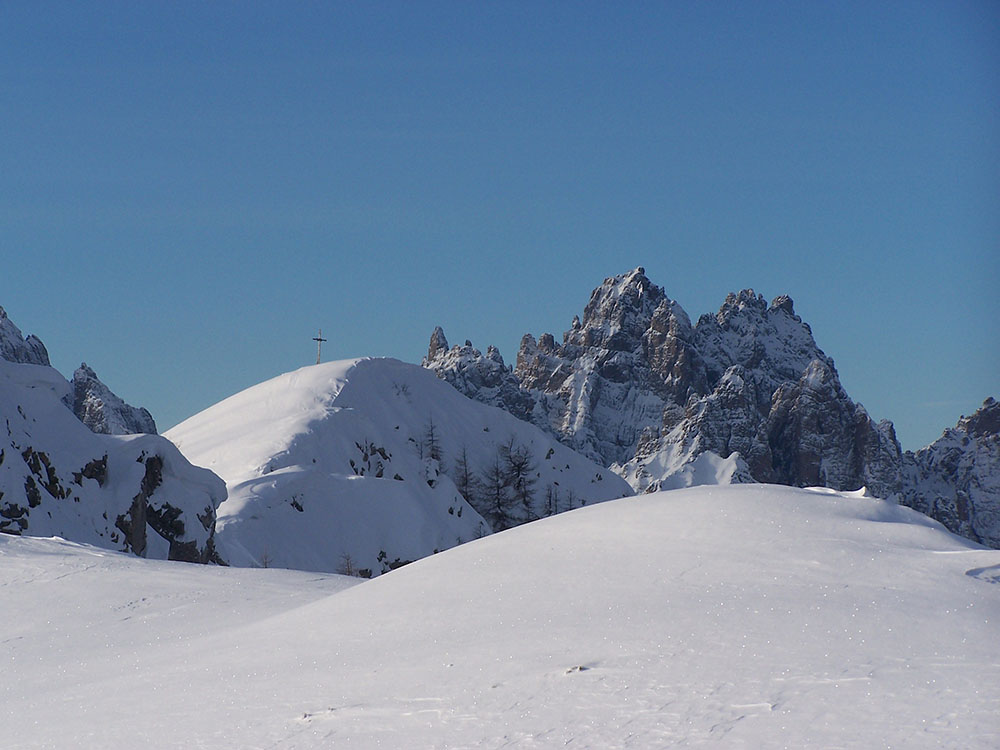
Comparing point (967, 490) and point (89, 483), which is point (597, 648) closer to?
point (89, 483)

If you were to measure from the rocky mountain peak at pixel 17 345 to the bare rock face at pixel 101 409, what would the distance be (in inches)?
220

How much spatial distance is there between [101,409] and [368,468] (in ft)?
261

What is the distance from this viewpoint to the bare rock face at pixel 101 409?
12925 centimetres

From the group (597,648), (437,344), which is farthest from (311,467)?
(437,344)

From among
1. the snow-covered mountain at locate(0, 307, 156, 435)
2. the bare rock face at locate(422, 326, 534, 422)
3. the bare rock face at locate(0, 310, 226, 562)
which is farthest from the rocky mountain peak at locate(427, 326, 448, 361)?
the bare rock face at locate(0, 310, 226, 562)

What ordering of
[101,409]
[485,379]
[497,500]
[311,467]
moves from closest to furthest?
[311,467] → [497,500] → [101,409] → [485,379]

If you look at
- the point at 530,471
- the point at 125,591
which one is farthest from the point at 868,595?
the point at 530,471

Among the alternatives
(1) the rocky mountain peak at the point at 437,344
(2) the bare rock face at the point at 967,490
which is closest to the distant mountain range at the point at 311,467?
(2) the bare rock face at the point at 967,490

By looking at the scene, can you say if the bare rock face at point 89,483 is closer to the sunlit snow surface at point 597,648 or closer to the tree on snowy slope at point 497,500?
the sunlit snow surface at point 597,648

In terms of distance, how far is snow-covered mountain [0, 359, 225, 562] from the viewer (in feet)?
86.7

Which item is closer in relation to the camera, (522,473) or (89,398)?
(522,473)

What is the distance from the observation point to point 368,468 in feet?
201

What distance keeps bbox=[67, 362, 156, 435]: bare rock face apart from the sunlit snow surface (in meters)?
124

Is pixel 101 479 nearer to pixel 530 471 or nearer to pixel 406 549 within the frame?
pixel 406 549
